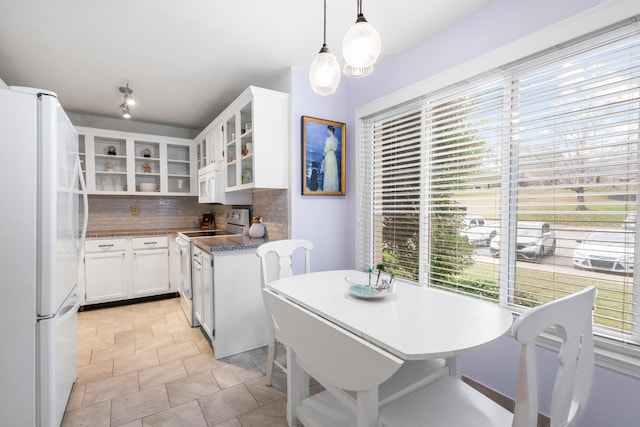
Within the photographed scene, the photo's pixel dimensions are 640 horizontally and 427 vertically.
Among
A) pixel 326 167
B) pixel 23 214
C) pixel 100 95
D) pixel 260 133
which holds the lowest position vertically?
pixel 23 214

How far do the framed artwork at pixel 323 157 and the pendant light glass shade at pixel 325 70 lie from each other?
1.33m

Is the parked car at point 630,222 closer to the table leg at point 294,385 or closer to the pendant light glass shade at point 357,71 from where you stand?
the pendant light glass shade at point 357,71

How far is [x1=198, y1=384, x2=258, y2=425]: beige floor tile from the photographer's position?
69.1 inches

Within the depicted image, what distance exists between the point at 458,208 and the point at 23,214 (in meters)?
2.39

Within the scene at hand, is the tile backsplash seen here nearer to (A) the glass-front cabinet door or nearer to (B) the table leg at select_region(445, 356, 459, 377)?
(A) the glass-front cabinet door

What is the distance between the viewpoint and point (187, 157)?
4555 mm

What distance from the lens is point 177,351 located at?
2.55 meters

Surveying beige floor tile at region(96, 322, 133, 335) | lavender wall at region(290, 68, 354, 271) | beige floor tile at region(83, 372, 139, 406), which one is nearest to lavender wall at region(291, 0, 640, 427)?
lavender wall at region(290, 68, 354, 271)

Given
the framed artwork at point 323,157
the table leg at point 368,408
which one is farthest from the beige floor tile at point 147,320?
the table leg at point 368,408

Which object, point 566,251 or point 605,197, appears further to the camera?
point 566,251

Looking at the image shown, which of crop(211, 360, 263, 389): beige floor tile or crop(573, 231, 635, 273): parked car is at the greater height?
crop(573, 231, 635, 273): parked car

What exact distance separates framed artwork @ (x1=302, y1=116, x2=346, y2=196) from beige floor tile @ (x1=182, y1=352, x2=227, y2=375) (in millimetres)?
1564

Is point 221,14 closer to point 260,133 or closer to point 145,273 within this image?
point 260,133

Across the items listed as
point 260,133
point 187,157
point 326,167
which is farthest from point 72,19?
point 187,157
